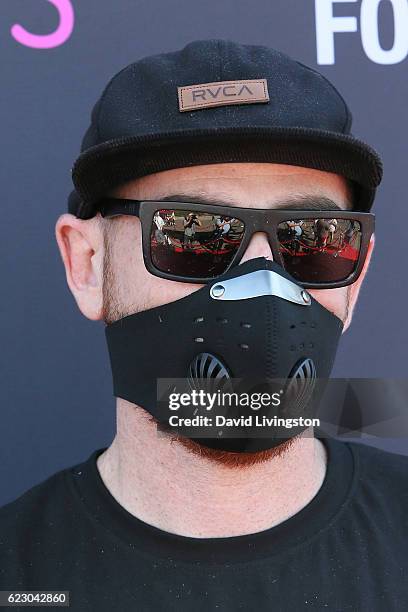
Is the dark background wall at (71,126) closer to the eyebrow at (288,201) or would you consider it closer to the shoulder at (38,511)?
the shoulder at (38,511)

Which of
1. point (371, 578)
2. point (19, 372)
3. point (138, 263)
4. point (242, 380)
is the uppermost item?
point (138, 263)

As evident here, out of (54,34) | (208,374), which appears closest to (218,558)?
(208,374)

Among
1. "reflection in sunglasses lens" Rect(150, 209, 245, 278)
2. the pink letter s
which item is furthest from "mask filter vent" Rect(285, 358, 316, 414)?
the pink letter s

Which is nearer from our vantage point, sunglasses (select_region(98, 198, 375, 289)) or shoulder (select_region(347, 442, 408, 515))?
sunglasses (select_region(98, 198, 375, 289))

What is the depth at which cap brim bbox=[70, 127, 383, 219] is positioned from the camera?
1435 mm

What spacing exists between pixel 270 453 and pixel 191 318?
0.89 feet

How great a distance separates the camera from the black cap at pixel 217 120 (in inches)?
57.0

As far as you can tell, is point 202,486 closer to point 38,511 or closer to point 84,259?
point 38,511

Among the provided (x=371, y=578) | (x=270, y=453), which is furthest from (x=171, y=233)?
(x=371, y=578)

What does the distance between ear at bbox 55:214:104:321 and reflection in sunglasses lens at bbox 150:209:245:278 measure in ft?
0.75

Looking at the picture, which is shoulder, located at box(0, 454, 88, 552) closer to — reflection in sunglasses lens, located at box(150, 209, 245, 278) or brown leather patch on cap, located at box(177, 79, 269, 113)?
reflection in sunglasses lens, located at box(150, 209, 245, 278)

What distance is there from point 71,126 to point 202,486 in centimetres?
102

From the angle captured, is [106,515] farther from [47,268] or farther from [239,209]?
[47,268]

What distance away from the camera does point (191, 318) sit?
4.63 ft
